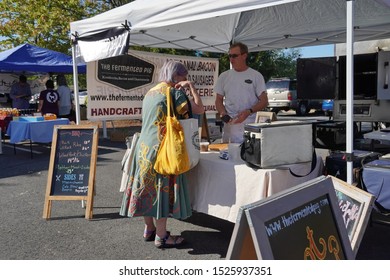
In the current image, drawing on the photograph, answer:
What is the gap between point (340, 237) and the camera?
2.05 meters

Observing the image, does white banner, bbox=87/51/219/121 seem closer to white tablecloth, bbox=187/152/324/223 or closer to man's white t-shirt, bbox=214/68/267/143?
man's white t-shirt, bbox=214/68/267/143

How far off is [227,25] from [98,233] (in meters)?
4.09

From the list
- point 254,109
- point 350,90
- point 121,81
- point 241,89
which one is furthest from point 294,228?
point 121,81

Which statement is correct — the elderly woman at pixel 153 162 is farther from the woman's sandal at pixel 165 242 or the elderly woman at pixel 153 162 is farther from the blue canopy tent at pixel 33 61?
the blue canopy tent at pixel 33 61

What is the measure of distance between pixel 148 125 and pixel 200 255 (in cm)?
124

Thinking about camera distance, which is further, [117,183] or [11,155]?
[11,155]

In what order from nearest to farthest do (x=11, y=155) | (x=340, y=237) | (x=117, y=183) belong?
(x=340, y=237) < (x=117, y=183) < (x=11, y=155)

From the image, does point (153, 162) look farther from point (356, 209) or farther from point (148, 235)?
point (356, 209)

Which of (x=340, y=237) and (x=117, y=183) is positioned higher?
(x=340, y=237)

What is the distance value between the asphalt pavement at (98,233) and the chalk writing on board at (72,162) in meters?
0.35

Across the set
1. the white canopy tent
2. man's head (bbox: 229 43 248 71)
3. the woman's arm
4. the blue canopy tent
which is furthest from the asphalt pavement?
the blue canopy tent
